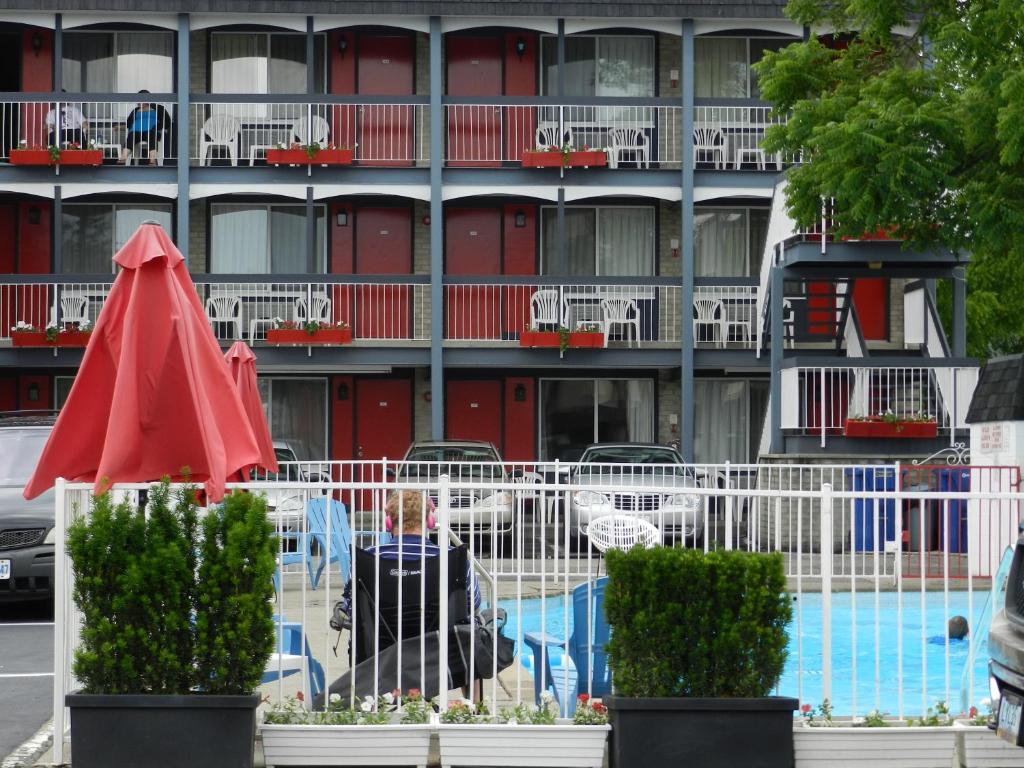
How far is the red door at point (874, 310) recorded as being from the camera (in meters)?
30.2

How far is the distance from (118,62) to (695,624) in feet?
81.3

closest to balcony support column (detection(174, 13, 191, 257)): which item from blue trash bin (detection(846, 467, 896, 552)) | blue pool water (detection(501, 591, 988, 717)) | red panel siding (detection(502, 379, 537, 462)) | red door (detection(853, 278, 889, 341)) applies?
red panel siding (detection(502, 379, 537, 462))

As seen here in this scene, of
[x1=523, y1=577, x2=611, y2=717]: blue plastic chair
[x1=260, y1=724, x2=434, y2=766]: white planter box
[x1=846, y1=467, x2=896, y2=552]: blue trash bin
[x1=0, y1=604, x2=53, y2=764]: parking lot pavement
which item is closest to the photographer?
[x1=260, y1=724, x2=434, y2=766]: white planter box

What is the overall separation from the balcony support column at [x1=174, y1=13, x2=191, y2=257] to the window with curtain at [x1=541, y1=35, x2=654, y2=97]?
260 inches

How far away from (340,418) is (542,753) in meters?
22.7

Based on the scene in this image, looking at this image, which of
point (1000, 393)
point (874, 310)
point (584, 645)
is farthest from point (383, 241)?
point (584, 645)

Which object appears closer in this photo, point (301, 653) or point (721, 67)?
point (301, 653)

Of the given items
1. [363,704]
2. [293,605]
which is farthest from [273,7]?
[363,704]

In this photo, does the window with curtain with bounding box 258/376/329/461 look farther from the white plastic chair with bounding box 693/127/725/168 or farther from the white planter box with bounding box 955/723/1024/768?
the white planter box with bounding box 955/723/1024/768

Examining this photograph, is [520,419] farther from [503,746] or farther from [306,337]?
[503,746]

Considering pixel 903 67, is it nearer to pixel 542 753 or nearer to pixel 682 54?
pixel 682 54

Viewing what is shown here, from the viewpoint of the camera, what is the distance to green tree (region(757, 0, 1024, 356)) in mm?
17875

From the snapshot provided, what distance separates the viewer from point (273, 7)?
27.8 meters

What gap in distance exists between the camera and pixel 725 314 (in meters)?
28.1
